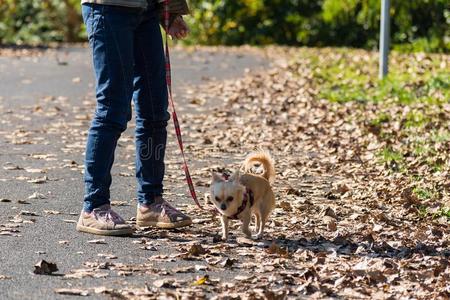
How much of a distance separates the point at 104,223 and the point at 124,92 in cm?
78

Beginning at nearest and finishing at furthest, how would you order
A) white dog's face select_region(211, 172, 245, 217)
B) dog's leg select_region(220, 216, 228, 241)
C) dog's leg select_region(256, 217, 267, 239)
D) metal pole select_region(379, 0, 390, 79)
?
white dog's face select_region(211, 172, 245, 217) → dog's leg select_region(220, 216, 228, 241) → dog's leg select_region(256, 217, 267, 239) → metal pole select_region(379, 0, 390, 79)

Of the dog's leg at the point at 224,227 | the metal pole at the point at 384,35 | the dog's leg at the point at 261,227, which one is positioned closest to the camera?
the dog's leg at the point at 224,227

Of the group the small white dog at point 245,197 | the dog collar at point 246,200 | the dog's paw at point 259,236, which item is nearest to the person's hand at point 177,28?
the small white dog at point 245,197

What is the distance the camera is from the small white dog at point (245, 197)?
231 inches

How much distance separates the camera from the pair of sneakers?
613 centimetres

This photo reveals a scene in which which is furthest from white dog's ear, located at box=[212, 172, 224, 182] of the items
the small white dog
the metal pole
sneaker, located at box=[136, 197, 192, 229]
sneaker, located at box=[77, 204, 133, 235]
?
the metal pole

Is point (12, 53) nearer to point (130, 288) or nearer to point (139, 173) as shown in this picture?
point (139, 173)

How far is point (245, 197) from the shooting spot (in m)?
5.95

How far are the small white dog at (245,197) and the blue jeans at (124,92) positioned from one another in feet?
1.86

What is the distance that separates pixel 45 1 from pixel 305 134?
1449 centimetres

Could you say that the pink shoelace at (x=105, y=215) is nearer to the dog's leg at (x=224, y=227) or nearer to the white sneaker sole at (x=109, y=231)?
the white sneaker sole at (x=109, y=231)

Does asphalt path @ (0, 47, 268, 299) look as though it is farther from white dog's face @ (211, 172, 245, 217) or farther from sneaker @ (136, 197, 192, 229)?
white dog's face @ (211, 172, 245, 217)

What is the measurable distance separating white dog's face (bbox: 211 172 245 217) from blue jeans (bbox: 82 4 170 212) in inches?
24.3

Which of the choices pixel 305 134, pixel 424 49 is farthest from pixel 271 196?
pixel 424 49
